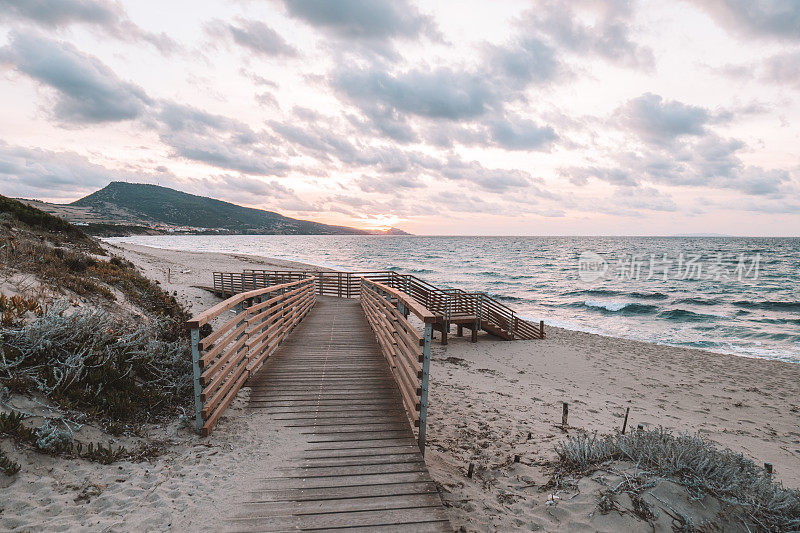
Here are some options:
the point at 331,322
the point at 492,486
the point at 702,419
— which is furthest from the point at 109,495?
the point at 702,419

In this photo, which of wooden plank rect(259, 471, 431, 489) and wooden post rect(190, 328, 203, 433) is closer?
wooden plank rect(259, 471, 431, 489)

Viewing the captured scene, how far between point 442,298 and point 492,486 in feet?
35.1

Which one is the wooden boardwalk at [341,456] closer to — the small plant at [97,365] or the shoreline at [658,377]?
the small plant at [97,365]

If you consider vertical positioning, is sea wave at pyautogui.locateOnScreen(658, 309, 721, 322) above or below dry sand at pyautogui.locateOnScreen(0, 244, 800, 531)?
below

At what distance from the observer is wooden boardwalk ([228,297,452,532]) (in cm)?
295

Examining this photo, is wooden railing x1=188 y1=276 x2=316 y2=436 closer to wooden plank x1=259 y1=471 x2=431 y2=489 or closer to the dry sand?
the dry sand

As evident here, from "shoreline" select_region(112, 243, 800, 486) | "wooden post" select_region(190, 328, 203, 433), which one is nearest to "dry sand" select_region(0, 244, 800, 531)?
"shoreline" select_region(112, 243, 800, 486)

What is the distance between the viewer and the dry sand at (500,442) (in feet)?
10.0

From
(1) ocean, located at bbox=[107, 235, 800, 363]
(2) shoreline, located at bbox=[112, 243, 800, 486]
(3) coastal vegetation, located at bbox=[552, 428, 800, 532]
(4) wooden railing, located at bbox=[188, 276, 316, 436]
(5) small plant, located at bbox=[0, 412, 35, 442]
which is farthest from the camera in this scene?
(1) ocean, located at bbox=[107, 235, 800, 363]

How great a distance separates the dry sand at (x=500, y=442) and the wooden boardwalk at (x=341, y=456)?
32cm

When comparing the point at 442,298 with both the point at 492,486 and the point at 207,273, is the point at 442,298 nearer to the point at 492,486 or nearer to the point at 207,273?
the point at 492,486

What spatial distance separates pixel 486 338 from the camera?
1560 centimetres

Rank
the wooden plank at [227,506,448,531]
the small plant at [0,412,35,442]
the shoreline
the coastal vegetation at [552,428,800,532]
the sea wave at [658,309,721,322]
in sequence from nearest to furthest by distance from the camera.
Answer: the wooden plank at [227,506,448,531], the coastal vegetation at [552,428,800,532], the small plant at [0,412,35,442], the shoreline, the sea wave at [658,309,721,322]

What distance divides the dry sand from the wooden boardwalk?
0.32 meters
